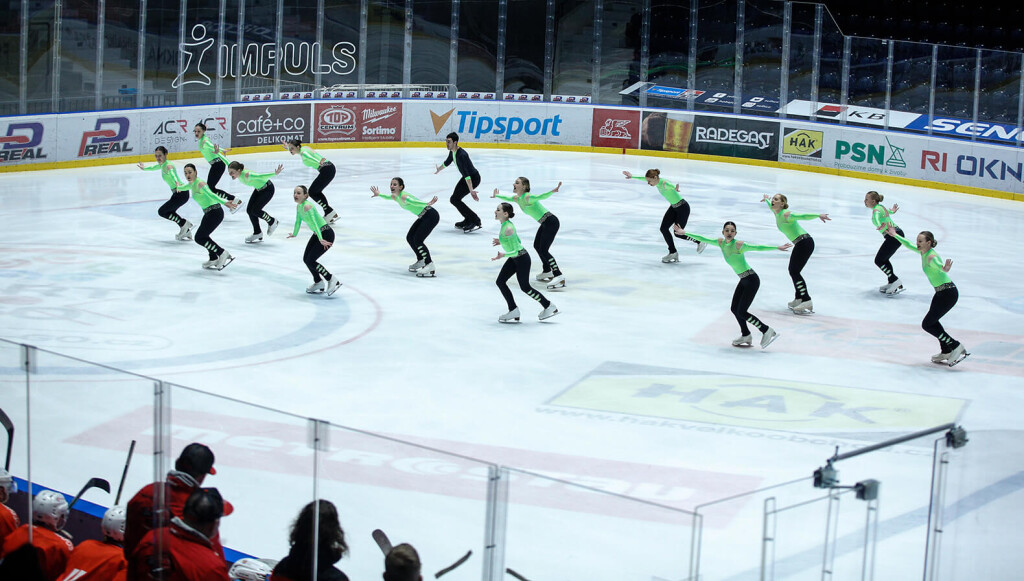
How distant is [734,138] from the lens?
92.8 ft

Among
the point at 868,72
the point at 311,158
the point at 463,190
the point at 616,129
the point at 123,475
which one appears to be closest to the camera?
the point at 123,475

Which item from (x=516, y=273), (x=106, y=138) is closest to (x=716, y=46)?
(x=106, y=138)

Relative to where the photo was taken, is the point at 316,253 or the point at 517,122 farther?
the point at 517,122

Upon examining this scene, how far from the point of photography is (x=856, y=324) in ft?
42.8

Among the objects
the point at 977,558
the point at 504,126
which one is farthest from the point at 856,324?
the point at 504,126

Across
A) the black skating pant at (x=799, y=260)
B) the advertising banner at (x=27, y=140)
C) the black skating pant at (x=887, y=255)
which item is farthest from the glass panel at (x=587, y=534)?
the advertising banner at (x=27, y=140)

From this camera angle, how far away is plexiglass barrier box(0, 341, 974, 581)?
4234 mm

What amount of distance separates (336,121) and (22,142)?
8.22m

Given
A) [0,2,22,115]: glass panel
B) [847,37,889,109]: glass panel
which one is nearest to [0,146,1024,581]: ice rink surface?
[0,2,22,115]: glass panel

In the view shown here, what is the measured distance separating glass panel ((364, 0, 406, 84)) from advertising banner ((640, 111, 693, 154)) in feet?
21.3

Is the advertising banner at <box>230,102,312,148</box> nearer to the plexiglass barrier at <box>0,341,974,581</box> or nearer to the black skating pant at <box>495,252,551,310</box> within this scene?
the black skating pant at <box>495,252,551,310</box>

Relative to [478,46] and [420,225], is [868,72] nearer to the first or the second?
[478,46]

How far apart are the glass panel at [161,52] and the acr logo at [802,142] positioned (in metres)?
14.2

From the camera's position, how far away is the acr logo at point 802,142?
2698cm
